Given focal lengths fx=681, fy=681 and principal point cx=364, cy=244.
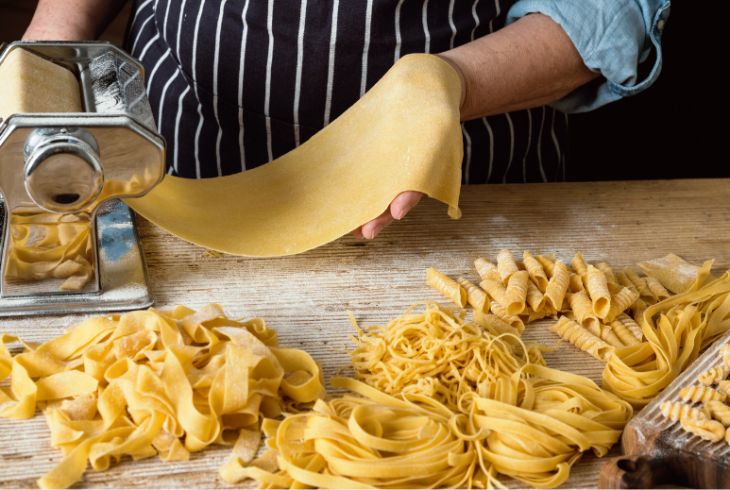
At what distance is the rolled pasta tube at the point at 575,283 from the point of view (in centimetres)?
136

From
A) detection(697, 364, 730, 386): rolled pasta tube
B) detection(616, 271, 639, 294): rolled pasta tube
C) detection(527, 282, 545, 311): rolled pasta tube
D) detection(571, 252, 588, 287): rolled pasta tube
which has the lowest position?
detection(616, 271, 639, 294): rolled pasta tube

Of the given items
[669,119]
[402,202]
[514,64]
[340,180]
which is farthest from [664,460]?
[669,119]

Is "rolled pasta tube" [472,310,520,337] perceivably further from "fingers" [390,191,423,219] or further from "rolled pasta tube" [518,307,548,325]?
"fingers" [390,191,423,219]

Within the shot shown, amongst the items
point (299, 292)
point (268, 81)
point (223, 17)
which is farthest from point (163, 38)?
point (299, 292)

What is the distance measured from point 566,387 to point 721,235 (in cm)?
81

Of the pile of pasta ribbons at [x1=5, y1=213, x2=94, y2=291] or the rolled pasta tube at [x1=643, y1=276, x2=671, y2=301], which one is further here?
the rolled pasta tube at [x1=643, y1=276, x2=671, y2=301]

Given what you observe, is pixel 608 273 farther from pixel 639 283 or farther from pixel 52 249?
pixel 52 249

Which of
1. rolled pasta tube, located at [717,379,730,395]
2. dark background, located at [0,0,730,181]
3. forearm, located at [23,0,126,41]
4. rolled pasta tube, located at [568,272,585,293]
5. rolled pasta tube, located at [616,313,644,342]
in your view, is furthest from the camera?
dark background, located at [0,0,730,181]

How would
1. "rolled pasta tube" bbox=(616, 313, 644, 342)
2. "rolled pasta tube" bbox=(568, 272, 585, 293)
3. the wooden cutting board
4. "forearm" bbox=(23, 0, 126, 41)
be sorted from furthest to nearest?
1. "forearm" bbox=(23, 0, 126, 41)
2. "rolled pasta tube" bbox=(568, 272, 585, 293)
3. "rolled pasta tube" bbox=(616, 313, 644, 342)
4. the wooden cutting board

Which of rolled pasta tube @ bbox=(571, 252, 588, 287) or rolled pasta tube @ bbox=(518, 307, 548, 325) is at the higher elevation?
rolled pasta tube @ bbox=(571, 252, 588, 287)

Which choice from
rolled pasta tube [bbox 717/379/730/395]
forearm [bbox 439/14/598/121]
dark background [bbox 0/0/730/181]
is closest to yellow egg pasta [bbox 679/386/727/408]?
rolled pasta tube [bbox 717/379/730/395]

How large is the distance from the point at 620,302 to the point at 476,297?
→ 272 mm

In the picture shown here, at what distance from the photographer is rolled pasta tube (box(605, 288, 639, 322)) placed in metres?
1.29

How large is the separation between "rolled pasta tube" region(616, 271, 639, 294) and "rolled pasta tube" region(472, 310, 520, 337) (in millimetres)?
292
